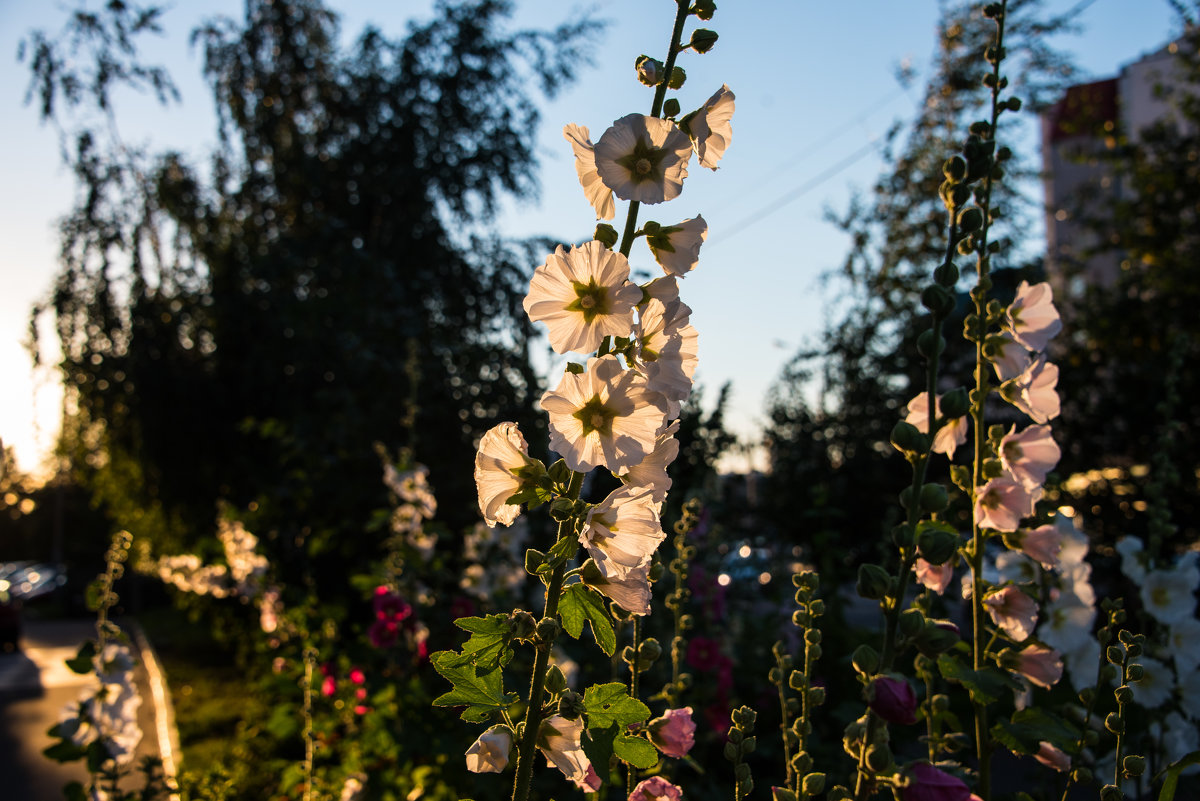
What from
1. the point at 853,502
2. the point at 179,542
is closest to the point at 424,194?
the point at 179,542

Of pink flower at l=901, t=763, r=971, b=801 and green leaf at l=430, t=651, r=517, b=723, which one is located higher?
green leaf at l=430, t=651, r=517, b=723

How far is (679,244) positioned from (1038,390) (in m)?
0.75

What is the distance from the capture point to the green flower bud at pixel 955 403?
41.8 inches

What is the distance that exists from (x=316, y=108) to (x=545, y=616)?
8486 mm

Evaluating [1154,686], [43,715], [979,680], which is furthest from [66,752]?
[43,715]

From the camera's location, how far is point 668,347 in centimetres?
104

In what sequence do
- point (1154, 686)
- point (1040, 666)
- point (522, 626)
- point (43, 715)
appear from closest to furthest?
point (522, 626) < point (1040, 666) < point (1154, 686) < point (43, 715)

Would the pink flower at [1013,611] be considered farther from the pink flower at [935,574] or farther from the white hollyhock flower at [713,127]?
the white hollyhock flower at [713,127]

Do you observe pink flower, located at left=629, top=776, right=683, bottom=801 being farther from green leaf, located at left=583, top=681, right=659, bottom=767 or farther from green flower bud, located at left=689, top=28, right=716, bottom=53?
green flower bud, located at left=689, top=28, right=716, bottom=53

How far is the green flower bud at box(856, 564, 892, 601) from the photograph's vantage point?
→ 1004 millimetres

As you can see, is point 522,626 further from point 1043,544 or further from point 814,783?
point 1043,544

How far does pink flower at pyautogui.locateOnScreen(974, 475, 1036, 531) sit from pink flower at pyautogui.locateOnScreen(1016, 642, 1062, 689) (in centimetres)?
24

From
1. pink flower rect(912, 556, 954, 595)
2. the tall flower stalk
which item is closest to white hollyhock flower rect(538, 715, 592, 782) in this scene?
the tall flower stalk

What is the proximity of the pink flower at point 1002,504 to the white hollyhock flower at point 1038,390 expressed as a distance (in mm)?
135
